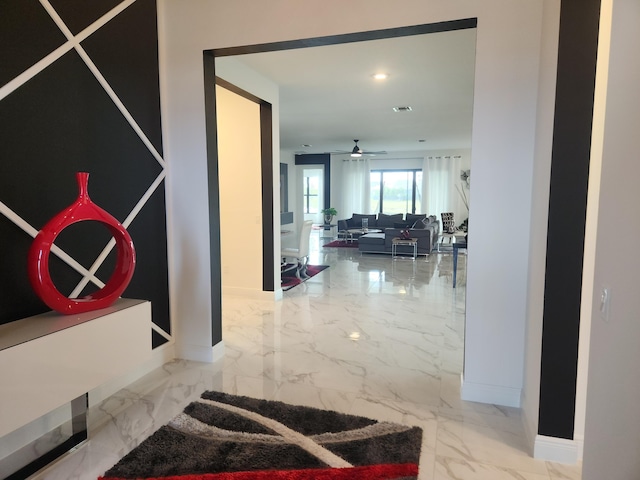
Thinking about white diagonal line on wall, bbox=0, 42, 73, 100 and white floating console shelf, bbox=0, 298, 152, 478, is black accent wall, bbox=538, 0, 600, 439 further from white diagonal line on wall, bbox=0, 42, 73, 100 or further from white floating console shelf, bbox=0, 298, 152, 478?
white diagonal line on wall, bbox=0, 42, 73, 100

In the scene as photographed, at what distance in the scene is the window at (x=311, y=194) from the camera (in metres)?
13.3

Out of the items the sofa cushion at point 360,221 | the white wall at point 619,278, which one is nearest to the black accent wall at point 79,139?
the white wall at point 619,278

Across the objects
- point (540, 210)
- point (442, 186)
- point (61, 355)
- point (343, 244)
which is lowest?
point (343, 244)

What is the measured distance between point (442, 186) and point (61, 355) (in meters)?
11.1

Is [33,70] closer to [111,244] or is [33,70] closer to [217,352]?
[111,244]

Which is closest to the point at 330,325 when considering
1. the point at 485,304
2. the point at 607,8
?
the point at 485,304

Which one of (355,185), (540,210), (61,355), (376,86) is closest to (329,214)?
(355,185)

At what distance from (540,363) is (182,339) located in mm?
2664

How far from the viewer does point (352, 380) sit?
119 inches

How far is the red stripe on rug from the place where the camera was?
1.93 metres

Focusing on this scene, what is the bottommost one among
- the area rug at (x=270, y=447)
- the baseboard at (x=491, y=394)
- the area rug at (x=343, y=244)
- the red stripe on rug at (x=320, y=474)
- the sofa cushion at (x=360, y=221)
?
the area rug at (x=270, y=447)

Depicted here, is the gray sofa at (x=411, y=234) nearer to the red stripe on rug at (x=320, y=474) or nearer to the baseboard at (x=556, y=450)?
the baseboard at (x=556, y=450)

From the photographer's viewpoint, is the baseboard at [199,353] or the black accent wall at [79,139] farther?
the baseboard at [199,353]

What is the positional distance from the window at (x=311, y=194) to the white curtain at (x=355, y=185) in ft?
3.11
